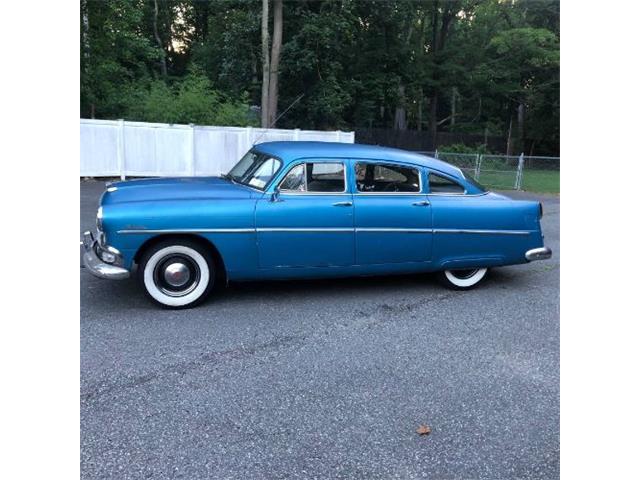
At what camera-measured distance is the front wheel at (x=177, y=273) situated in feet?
16.2

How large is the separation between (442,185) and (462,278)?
102 centimetres

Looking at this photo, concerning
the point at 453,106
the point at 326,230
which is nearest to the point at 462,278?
the point at 326,230

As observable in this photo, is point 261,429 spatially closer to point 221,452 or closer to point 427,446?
point 221,452

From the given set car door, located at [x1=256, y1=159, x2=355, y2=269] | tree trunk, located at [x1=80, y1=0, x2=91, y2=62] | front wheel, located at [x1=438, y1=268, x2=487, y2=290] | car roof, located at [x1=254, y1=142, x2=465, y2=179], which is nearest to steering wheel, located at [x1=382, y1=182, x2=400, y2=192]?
car roof, located at [x1=254, y1=142, x2=465, y2=179]

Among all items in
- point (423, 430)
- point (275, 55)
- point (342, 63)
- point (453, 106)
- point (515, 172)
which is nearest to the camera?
point (423, 430)

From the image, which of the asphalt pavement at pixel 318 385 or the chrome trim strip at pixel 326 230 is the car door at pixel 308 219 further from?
the asphalt pavement at pixel 318 385

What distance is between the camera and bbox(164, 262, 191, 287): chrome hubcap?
16.3 ft

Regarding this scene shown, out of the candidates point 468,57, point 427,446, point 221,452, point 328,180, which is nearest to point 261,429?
point 221,452

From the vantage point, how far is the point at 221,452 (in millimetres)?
2809

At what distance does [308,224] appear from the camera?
5.16 meters

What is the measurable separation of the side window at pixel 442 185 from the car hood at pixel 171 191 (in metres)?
1.85

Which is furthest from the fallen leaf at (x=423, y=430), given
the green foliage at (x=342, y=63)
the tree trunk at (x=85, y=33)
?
the tree trunk at (x=85, y=33)

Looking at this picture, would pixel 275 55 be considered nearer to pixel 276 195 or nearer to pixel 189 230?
pixel 276 195

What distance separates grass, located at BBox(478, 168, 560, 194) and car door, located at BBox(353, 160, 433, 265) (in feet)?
45.9
